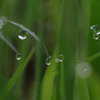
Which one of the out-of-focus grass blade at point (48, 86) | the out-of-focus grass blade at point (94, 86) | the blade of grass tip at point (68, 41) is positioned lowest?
the out-of-focus grass blade at point (94, 86)

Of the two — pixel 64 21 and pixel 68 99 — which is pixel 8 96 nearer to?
pixel 68 99

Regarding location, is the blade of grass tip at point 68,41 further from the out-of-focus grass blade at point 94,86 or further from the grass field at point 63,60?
the out-of-focus grass blade at point 94,86

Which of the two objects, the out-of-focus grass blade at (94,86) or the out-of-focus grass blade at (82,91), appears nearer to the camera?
the out-of-focus grass blade at (82,91)

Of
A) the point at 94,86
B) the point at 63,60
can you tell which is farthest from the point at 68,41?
the point at 94,86

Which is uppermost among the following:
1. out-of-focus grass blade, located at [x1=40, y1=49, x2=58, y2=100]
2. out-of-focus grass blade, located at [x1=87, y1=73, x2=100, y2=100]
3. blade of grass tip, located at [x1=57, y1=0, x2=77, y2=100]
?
blade of grass tip, located at [x1=57, y1=0, x2=77, y2=100]

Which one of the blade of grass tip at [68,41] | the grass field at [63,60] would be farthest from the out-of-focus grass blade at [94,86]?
the blade of grass tip at [68,41]

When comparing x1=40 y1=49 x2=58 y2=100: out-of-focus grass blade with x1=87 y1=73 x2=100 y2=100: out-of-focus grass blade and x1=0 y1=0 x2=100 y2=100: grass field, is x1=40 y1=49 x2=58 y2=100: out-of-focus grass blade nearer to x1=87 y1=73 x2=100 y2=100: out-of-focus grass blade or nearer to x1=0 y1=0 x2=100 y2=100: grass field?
x1=0 y1=0 x2=100 y2=100: grass field

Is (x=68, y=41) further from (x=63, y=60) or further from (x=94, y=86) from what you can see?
(x=94, y=86)

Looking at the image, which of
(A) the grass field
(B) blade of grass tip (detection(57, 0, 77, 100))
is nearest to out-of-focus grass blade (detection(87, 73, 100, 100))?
(A) the grass field

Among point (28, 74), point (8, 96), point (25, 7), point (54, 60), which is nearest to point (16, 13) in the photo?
point (25, 7)
